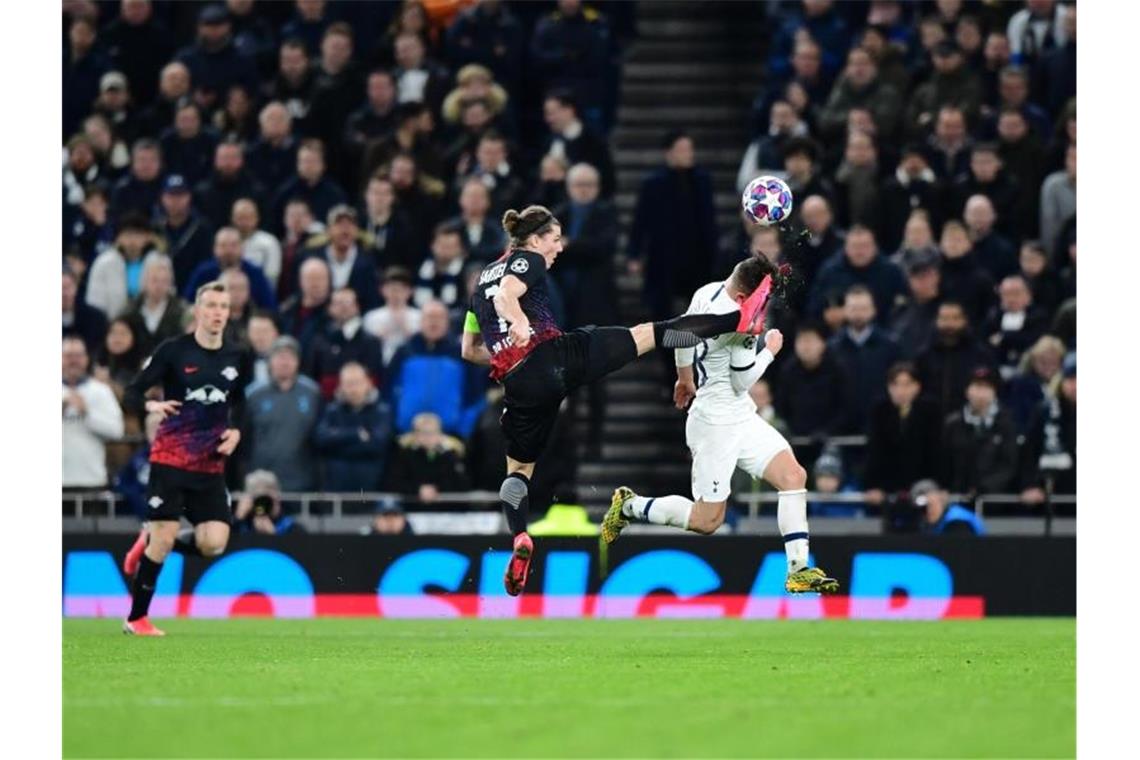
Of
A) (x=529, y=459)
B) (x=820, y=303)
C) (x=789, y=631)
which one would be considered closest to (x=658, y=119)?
(x=820, y=303)

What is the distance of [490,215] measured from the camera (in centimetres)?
2078

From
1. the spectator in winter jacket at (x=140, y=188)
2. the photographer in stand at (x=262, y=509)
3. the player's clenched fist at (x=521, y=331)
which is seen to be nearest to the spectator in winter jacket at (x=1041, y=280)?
the photographer in stand at (x=262, y=509)

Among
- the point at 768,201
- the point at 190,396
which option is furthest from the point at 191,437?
the point at 768,201

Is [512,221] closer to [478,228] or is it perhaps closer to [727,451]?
[727,451]

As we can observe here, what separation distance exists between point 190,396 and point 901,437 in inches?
243

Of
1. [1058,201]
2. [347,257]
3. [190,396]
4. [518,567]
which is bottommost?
[518,567]

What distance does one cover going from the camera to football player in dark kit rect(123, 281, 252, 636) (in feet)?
50.2

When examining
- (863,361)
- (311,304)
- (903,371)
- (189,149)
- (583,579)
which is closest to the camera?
(903,371)

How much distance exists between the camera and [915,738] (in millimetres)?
9336

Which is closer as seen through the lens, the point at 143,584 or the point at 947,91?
the point at 143,584

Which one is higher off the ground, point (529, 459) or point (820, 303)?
point (820, 303)

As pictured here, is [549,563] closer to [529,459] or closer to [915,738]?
[529,459]

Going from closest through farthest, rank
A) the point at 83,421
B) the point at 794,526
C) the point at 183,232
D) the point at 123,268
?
1. the point at 794,526
2. the point at 83,421
3. the point at 123,268
4. the point at 183,232

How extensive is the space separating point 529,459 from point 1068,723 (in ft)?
15.3
